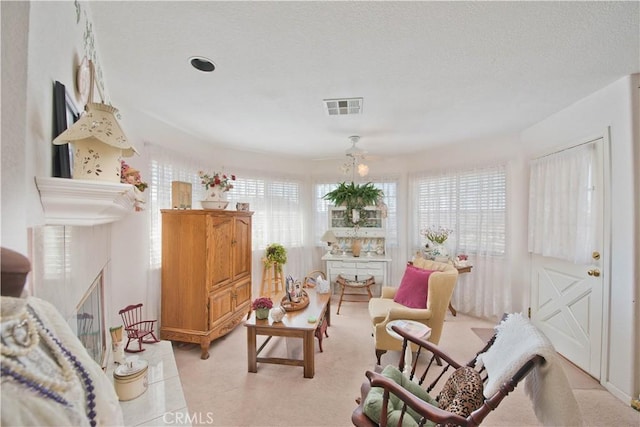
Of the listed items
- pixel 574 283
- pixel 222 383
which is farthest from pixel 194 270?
pixel 574 283

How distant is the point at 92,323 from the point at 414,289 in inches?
Answer: 103

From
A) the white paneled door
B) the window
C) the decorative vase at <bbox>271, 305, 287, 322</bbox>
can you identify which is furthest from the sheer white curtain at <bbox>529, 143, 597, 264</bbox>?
the decorative vase at <bbox>271, 305, 287, 322</bbox>

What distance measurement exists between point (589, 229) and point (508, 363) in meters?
1.96

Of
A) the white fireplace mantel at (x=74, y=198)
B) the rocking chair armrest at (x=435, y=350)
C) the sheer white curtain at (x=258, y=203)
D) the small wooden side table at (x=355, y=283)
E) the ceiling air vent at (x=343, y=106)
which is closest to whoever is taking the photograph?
the white fireplace mantel at (x=74, y=198)

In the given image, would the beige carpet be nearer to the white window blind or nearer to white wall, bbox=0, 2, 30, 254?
the white window blind

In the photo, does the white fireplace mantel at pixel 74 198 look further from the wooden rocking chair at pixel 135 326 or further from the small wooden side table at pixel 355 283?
the small wooden side table at pixel 355 283

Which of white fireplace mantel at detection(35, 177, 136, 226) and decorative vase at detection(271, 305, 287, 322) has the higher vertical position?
white fireplace mantel at detection(35, 177, 136, 226)

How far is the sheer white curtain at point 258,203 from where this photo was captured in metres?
2.83

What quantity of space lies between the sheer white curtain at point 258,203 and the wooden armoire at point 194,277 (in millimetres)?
246

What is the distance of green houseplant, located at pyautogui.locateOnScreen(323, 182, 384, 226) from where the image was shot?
4398 mm

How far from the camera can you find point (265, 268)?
4.12m

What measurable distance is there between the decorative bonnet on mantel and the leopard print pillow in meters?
1.76

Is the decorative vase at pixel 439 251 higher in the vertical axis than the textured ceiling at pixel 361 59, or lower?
lower

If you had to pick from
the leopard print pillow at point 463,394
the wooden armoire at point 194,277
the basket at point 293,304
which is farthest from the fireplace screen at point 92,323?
the leopard print pillow at point 463,394
